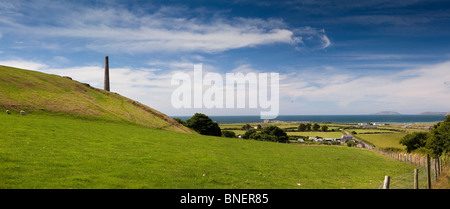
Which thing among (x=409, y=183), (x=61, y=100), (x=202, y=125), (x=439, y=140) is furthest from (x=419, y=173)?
(x=202, y=125)

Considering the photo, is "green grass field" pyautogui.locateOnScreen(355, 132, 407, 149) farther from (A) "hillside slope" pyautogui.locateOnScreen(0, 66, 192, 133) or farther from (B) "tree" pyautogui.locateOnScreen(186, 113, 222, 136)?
(A) "hillside slope" pyautogui.locateOnScreen(0, 66, 192, 133)

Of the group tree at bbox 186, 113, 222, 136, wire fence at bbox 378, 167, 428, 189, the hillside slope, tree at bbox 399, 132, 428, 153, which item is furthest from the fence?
tree at bbox 186, 113, 222, 136

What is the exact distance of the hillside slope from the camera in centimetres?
5338

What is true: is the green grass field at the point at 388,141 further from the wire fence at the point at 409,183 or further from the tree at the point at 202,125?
the wire fence at the point at 409,183

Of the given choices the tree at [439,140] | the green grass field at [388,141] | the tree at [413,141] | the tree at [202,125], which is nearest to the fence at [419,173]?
the tree at [439,140]

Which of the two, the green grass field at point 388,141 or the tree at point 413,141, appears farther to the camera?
the green grass field at point 388,141

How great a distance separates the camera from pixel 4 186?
1157 cm

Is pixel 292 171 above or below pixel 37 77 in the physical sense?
below

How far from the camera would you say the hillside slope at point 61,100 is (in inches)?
2101

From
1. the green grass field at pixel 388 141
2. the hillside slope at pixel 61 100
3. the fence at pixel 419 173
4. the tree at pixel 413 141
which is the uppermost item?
the hillside slope at pixel 61 100
